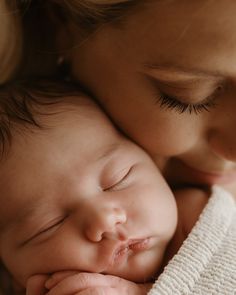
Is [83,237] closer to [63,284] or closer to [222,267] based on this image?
[63,284]

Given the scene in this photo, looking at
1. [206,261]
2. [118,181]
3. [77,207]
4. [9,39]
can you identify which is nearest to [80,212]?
[77,207]

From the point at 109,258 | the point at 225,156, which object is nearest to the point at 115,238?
the point at 109,258

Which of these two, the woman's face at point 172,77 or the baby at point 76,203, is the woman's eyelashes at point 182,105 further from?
the baby at point 76,203

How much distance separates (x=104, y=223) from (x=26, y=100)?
1.14ft

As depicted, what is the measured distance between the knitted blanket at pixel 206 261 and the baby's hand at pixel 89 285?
0.05 meters

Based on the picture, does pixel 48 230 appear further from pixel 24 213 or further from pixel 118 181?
pixel 118 181

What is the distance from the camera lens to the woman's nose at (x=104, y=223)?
96cm

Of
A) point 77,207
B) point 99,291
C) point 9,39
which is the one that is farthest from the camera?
point 9,39

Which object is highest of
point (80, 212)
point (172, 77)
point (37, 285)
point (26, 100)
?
point (172, 77)

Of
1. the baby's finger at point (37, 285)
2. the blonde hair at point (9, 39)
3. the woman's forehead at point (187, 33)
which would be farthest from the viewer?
the blonde hair at point (9, 39)

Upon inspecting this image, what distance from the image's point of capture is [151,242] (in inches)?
40.6

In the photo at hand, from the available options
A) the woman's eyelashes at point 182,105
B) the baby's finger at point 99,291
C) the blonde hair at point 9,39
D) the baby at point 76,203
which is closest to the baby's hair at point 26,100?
the baby at point 76,203

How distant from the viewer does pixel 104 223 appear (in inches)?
37.8

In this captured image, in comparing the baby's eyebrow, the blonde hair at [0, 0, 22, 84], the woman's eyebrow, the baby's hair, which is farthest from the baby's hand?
the blonde hair at [0, 0, 22, 84]
